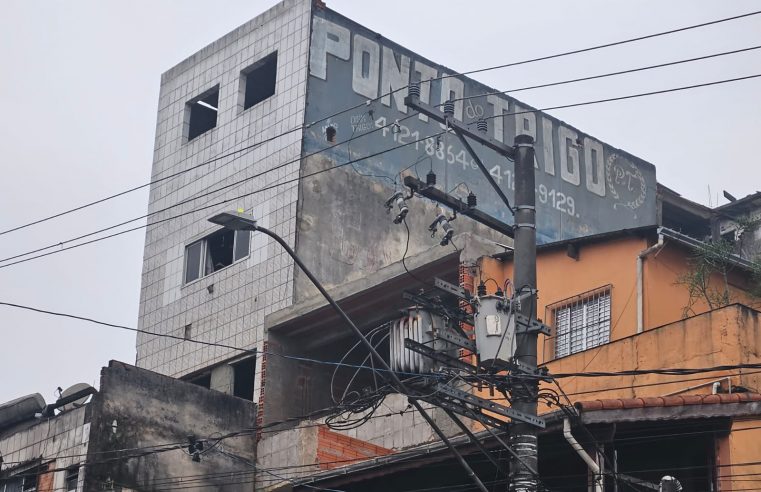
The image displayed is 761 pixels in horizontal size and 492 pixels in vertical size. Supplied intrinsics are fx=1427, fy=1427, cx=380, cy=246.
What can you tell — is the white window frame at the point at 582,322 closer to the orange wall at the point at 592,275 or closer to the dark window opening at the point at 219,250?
the orange wall at the point at 592,275

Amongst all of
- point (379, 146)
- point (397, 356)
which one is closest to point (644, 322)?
point (397, 356)

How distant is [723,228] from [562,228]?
4.75 m

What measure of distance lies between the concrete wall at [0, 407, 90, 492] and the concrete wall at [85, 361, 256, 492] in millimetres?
396

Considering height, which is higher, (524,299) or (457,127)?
(457,127)

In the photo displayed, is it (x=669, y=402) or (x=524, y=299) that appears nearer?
(x=524, y=299)

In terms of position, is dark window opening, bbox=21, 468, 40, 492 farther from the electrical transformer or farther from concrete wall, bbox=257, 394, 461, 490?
the electrical transformer

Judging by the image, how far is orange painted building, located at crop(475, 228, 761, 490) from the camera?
20.9m

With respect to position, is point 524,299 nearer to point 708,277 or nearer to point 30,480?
point 708,277

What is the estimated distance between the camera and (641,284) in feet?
82.4

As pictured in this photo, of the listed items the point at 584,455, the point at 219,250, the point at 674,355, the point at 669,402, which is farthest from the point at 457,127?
the point at 219,250

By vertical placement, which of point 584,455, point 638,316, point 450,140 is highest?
point 450,140

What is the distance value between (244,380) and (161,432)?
5.12m

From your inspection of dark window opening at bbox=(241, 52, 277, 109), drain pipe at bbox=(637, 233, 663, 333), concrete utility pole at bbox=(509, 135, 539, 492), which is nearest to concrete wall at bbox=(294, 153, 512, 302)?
dark window opening at bbox=(241, 52, 277, 109)

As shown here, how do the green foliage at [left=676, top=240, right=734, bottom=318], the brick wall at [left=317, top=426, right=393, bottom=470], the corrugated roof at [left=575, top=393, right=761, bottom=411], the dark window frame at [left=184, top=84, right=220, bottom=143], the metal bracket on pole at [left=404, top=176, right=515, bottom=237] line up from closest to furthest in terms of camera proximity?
the metal bracket on pole at [left=404, top=176, right=515, bottom=237], the corrugated roof at [left=575, top=393, right=761, bottom=411], the green foliage at [left=676, top=240, right=734, bottom=318], the brick wall at [left=317, top=426, right=393, bottom=470], the dark window frame at [left=184, top=84, right=220, bottom=143]
